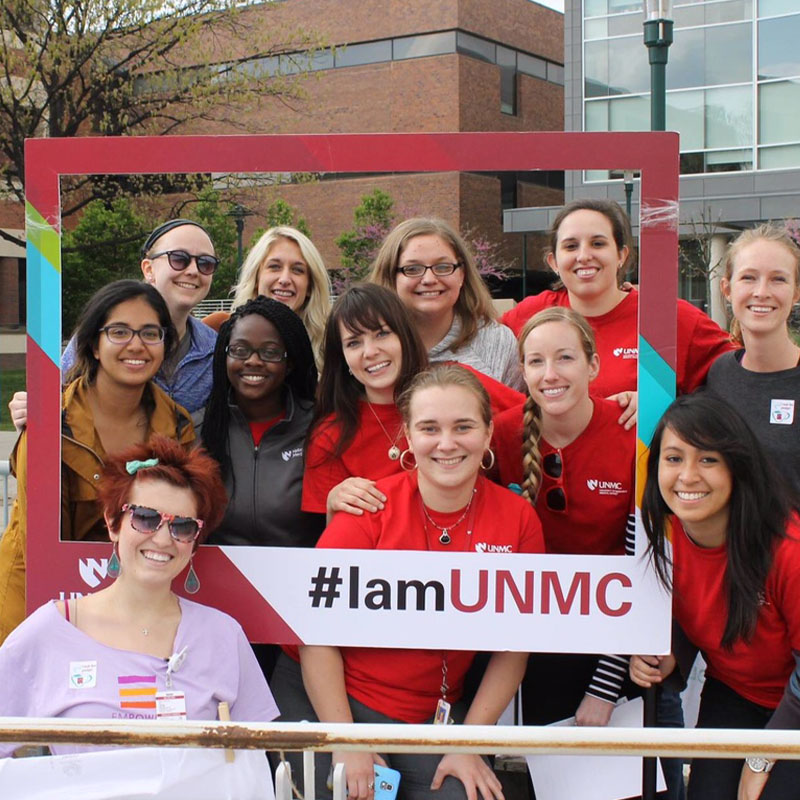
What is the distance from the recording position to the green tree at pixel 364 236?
3148 mm

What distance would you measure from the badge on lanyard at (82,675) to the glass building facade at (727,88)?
2272 centimetres

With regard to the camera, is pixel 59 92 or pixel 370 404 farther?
pixel 59 92

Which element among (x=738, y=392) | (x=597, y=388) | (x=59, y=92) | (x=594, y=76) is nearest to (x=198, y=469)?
(x=597, y=388)

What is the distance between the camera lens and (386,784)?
112 inches

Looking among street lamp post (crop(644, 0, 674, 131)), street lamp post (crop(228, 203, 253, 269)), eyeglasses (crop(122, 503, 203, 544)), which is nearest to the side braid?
eyeglasses (crop(122, 503, 203, 544))

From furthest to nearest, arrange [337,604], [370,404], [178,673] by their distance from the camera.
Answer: [370,404] < [337,604] < [178,673]

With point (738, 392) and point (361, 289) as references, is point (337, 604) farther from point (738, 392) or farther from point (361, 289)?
→ point (738, 392)

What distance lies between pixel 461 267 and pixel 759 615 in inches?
57.1

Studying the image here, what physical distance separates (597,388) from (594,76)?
2405cm

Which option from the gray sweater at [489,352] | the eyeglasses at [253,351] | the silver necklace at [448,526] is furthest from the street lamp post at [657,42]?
the silver necklace at [448,526]

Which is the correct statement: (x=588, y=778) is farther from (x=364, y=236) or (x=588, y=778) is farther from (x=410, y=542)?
(x=364, y=236)

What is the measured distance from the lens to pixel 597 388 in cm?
316

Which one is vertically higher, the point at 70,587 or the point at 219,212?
the point at 219,212

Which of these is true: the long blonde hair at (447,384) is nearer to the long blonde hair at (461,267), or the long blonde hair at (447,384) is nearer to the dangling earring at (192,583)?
the long blonde hair at (461,267)
